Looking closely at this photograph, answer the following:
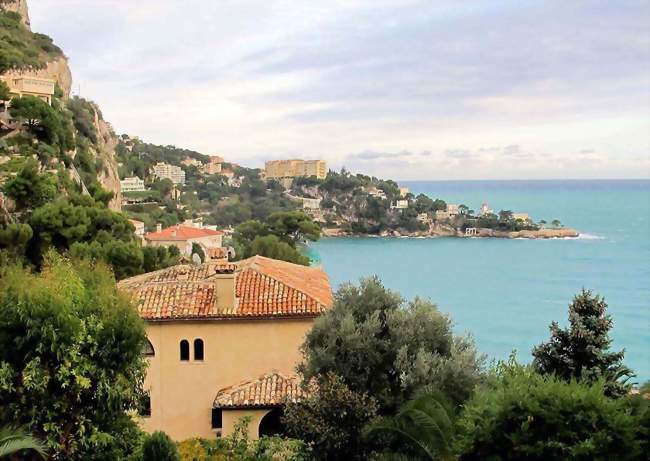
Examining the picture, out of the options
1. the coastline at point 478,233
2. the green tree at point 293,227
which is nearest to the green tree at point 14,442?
the green tree at point 293,227

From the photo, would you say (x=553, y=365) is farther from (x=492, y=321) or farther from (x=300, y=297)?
(x=492, y=321)

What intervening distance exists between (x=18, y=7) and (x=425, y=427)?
76595 millimetres

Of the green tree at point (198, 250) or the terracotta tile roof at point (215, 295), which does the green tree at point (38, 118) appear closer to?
the green tree at point (198, 250)

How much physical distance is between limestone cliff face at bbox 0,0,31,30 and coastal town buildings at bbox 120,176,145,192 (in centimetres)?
3230

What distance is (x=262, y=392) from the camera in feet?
46.6

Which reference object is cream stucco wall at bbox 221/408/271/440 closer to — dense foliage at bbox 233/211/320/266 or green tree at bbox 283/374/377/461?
green tree at bbox 283/374/377/461

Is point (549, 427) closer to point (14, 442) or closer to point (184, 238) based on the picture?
point (14, 442)

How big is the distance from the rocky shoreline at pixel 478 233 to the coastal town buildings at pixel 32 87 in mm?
103718

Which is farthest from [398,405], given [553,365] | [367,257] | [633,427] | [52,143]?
[367,257]

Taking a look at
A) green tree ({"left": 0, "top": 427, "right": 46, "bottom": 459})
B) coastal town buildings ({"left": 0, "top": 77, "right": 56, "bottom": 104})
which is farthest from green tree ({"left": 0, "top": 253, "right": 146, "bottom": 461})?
coastal town buildings ({"left": 0, "top": 77, "right": 56, "bottom": 104})

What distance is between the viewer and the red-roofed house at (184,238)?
230 ft

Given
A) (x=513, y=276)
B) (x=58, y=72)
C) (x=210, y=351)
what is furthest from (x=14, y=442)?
(x=513, y=276)

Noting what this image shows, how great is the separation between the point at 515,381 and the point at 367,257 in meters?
106

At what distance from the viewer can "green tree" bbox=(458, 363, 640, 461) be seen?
8016 millimetres
